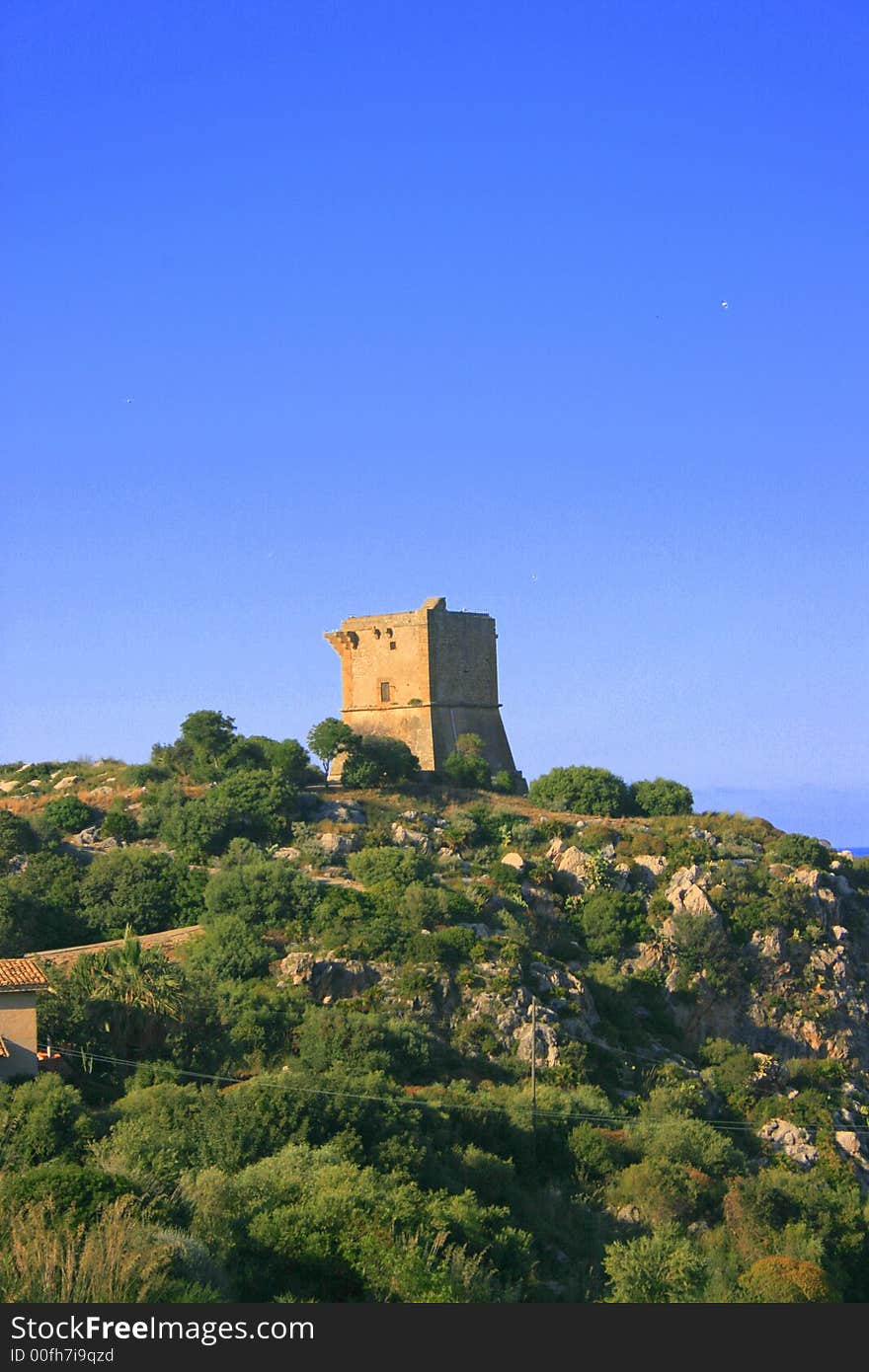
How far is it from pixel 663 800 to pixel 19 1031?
3170 cm

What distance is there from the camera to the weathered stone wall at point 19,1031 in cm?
2870

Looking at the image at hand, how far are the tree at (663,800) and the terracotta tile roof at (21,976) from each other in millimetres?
29326

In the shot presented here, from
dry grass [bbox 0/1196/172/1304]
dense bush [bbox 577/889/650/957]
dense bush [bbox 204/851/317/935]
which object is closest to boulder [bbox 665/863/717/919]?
dense bush [bbox 577/889/650/957]

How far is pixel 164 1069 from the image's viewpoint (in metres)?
30.8

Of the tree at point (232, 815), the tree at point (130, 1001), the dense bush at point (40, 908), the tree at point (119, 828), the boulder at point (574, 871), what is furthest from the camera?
the tree at point (119, 828)

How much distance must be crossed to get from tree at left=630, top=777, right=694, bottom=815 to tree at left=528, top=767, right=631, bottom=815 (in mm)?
651

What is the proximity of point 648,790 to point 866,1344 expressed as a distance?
42545 mm

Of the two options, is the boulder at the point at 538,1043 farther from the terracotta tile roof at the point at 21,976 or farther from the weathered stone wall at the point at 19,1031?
the weathered stone wall at the point at 19,1031

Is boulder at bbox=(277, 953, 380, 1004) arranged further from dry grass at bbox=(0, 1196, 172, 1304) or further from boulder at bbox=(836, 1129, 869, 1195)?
dry grass at bbox=(0, 1196, 172, 1304)

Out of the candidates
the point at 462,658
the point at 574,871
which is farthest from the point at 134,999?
the point at 462,658

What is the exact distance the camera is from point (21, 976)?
30.5 m

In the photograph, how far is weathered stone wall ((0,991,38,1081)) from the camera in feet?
94.2

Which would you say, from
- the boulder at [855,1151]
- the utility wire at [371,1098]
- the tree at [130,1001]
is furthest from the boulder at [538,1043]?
the tree at [130,1001]

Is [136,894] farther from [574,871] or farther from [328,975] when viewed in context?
[574,871]
